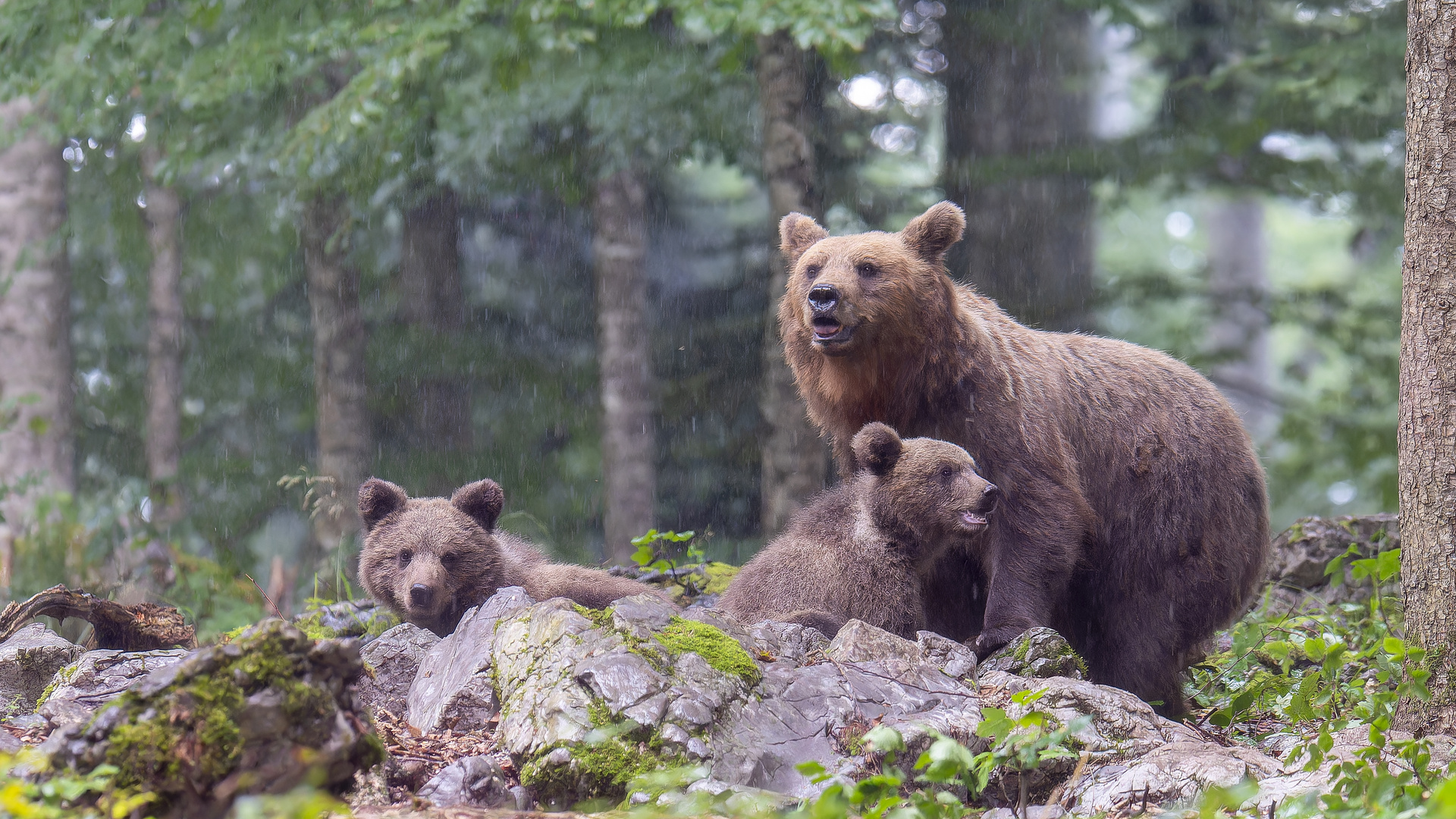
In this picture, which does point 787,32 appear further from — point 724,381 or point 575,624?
point 575,624

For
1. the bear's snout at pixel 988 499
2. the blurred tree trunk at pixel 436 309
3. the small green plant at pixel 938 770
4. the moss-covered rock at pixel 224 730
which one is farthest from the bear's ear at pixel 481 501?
the blurred tree trunk at pixel 436 309

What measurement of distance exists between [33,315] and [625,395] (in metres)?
5.77

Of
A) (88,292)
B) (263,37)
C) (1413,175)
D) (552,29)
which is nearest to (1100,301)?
(552,29)

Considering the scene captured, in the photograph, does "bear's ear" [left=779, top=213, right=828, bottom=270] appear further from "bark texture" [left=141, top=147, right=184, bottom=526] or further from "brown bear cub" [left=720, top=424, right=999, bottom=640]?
"bark texture" [left=141, top=147, right=184, bottom=526]

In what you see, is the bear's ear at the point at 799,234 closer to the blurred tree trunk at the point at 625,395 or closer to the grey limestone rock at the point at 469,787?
the grey limestone rock at the point at 469,787

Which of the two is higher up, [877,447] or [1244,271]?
[1244,271]

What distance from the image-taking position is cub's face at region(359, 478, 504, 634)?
19.2ft

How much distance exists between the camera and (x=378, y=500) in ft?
19.9

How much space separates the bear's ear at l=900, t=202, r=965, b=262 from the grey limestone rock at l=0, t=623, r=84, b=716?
4.37 m

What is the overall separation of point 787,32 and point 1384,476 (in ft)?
25.4

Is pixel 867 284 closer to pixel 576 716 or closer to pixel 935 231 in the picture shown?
pixel 935 231

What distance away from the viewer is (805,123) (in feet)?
29.3

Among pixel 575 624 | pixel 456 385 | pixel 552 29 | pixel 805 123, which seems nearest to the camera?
pixel 575 624

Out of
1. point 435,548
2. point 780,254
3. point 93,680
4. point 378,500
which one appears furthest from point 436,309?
point 93,680
